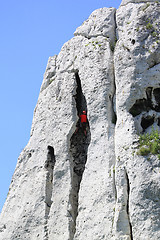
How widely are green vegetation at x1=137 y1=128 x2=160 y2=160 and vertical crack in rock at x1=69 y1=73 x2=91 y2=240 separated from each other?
3872 mm

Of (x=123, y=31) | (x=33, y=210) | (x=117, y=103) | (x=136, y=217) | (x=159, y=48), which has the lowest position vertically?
(x=136, y=217)

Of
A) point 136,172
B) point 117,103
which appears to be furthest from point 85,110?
point 136,172

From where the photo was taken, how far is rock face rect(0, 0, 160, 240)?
62.6 ft

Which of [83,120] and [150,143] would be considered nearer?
[150,143]

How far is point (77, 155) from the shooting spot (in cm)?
2286

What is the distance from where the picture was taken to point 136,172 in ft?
62.2

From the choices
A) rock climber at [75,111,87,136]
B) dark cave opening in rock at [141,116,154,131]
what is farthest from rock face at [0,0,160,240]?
rock climber at [75,111,87,136]

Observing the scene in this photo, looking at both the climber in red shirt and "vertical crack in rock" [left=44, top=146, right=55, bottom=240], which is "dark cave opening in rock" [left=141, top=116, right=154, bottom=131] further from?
"vertical crack in rock" [left=44, top=146, right=55, bottom=240]

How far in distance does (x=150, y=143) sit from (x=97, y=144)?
2.87 metres

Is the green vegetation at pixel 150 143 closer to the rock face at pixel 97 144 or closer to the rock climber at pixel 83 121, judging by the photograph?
the rock face at pixel 97 144

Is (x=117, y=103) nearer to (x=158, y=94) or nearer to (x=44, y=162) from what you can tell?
(x=158, y=94)

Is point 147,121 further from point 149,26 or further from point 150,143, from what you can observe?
point 149,26

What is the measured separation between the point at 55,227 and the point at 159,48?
348 inches

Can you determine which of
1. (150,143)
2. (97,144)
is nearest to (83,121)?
(97,144)
